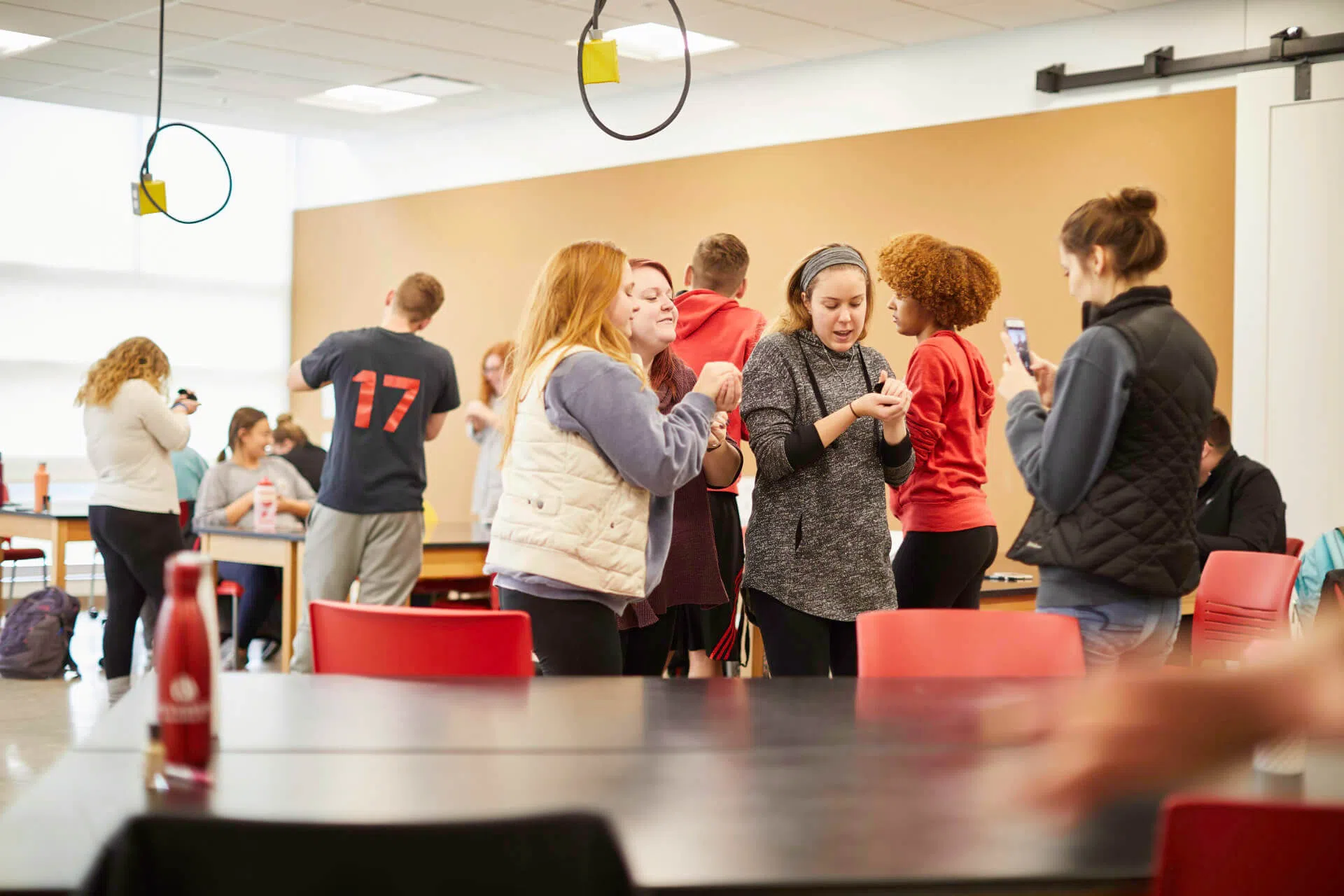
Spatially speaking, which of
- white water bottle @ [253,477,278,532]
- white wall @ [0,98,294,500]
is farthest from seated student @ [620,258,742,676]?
white wall @ [0,98,294,500]

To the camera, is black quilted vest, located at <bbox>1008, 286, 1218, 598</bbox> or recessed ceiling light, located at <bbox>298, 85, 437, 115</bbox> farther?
recessed ceiling light, located at <bbox>298, 85, 437, 115</bbox>

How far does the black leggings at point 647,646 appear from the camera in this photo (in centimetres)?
299

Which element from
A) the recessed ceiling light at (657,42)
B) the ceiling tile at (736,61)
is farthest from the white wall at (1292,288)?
the recessed ceiling light at (657,42)

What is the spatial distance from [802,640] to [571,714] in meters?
1.11

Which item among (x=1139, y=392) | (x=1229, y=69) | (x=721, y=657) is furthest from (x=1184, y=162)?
(x=1139, y=392)

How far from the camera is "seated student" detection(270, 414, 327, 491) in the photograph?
6.56 meters

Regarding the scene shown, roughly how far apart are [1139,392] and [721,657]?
5.01 feet

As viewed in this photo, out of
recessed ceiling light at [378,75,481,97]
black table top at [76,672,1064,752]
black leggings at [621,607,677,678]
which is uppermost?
recessed ceiling light at [378,75,481,97]

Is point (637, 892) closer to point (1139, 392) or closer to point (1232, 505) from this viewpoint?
point (1139, 392)

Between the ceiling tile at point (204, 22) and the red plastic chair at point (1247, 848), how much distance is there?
6.38m

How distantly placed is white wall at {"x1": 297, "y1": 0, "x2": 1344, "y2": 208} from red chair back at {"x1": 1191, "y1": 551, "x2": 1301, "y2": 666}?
3145mm

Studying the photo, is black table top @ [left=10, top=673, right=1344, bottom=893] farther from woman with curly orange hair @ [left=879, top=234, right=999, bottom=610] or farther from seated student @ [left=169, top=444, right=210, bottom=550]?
seated student @ [left=169, top=444, right=210, bottom=550]

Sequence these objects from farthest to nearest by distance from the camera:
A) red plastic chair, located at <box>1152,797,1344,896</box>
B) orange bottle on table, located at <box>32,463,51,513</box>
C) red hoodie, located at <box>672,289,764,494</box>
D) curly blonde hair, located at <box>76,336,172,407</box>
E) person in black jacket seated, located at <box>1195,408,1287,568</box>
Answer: orange bottle on table, located at <box>32,463,51,513</box> → curly blonde hair, located at <box>76,336,172,407</box> → person in black jacket seated, located at <box>1195,408,1287,568</box> → red hoodie, located at <box>672,289,764,494</box> → red plastic chair, located at <box>1152,797,1344,896</box>

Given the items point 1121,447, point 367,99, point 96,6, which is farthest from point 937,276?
point 367,99
